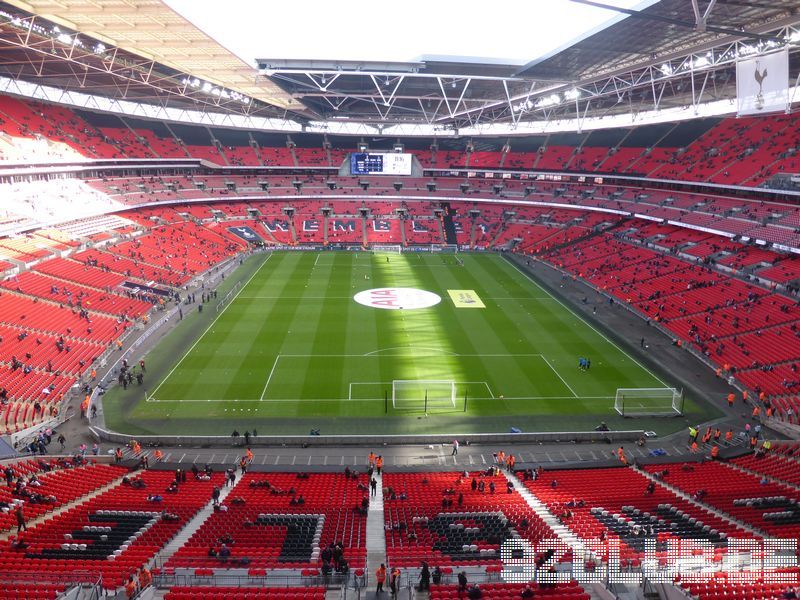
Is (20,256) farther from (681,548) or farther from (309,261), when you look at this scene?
(681,548)

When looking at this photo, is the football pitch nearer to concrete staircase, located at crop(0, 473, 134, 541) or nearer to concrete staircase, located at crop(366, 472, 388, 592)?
concrete staircase, located at crop(0, 473, 134, 541)

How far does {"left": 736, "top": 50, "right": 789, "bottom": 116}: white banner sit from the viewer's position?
76.0ft

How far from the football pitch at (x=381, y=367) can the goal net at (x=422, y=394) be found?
101mm

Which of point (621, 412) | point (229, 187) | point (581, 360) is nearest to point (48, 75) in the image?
point (229, 187)

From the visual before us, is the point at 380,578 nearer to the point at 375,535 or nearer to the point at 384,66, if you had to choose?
the point at 375,535

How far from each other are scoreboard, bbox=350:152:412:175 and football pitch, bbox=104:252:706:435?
29.3 m

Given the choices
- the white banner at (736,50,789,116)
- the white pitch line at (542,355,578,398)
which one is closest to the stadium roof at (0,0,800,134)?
the white banner at (736,50,789,116)

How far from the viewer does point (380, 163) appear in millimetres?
75812

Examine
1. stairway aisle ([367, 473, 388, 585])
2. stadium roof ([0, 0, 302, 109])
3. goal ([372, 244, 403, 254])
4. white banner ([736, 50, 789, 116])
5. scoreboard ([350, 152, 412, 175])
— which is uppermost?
stadium roof ([0, 0, 302, 109])

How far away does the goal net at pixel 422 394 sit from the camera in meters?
28.4

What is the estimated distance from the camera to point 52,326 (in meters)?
33.7

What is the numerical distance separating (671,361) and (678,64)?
24347 mm

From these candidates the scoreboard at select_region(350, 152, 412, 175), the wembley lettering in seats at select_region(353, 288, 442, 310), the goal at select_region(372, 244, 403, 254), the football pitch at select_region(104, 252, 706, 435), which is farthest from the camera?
the scoreboard at select_region(350, 152, 412, 175)

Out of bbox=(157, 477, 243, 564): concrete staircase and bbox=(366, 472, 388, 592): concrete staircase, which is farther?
bbox=(157, 477, 243, 564): concrete staircase
